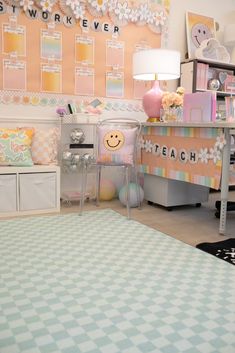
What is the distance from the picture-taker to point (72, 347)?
3.96 ft

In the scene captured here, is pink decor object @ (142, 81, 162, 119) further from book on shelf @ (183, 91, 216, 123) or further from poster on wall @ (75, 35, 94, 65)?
poster on wall @ (75, 35, 94, 65)

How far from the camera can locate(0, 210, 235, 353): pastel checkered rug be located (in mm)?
1254

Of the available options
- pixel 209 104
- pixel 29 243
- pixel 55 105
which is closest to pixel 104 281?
pixel 29 243

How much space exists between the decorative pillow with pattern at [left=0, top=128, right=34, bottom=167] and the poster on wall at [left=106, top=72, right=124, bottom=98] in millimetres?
1094

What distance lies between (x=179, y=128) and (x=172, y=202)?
0.70m

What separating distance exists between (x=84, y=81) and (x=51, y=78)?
0.34 m

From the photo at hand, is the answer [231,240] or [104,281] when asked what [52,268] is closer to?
[104,281]

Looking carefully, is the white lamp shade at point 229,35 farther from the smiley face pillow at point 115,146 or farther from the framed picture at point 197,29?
the smiley face pillow at point 115,146

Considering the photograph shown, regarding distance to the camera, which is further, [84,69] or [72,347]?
[84,69]

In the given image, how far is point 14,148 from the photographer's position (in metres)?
3.00

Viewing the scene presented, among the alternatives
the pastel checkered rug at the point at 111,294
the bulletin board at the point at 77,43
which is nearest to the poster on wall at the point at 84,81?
the bulletin board at the point at 77,43

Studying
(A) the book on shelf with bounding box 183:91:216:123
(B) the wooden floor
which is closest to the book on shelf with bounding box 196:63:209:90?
(A) the book on shelf with bounding box 183:91:216:123

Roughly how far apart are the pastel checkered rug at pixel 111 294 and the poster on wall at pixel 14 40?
5.50ft

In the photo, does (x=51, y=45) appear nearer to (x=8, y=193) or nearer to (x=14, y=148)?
(x=14, y=148)
